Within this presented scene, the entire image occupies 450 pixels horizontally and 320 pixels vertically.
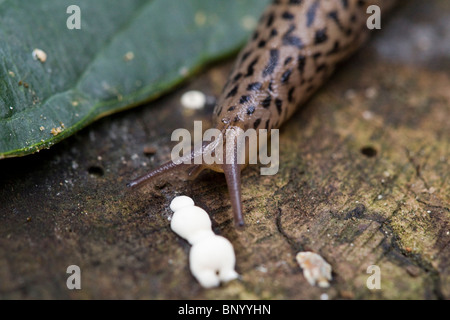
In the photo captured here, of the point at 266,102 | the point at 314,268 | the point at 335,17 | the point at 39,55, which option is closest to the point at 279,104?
the point at 266,102

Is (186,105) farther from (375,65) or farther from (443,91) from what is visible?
(443,91)

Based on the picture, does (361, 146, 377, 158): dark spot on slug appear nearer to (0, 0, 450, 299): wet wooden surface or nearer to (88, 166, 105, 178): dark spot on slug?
(0, 0, 450, 299): wet wooden surface

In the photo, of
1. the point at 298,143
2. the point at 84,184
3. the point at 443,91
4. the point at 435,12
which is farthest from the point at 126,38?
the point at 435,12

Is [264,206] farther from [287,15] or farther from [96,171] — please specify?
[287,15]

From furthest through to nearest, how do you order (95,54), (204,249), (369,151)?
(95,54), (369,151), (204,249)

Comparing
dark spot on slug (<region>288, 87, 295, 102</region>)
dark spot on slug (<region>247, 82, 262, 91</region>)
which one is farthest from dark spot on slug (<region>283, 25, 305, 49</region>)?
dark spot on slug (<region>247, 82, 262, 91</region>)

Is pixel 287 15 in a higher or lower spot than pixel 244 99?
higher
